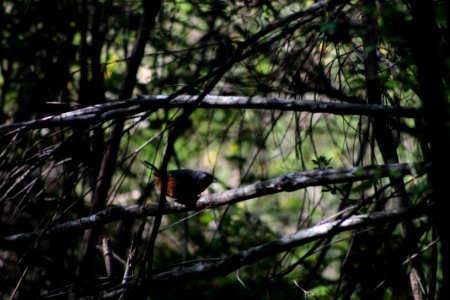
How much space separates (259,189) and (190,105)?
41 cm

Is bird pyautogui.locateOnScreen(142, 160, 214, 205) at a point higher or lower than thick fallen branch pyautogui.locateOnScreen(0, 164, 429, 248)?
higher

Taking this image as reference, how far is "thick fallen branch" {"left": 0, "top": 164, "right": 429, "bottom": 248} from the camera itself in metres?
1.76

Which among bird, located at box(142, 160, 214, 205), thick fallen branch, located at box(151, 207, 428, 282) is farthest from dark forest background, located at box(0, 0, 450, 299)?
bird, located at box(142, 160, 214, 205)

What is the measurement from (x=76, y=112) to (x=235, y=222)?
101 inches

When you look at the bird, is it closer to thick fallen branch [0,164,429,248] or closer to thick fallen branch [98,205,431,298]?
thick fallen branch [0,164,429,248]

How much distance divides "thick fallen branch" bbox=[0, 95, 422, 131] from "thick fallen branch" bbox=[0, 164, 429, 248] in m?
0.27

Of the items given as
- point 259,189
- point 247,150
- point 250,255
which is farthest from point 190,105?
point 247,150

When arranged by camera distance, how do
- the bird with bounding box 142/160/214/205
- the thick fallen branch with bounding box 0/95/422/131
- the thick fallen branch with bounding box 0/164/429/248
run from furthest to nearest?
the bird with bounding box 142/160/214/205 < the thick fallen branch with bounding box 0/95/422/131 < the thick fallen branch with bounding box 0/164/429/248

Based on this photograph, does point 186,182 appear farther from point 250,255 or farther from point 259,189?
point 250,255

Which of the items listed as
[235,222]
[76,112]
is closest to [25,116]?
[235,222]

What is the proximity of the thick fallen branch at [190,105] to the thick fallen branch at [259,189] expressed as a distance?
0.88ft

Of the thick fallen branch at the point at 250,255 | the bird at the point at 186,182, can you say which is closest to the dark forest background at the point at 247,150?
the thick fallen branch at the point at 250,255

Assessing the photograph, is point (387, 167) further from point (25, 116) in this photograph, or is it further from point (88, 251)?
point (25, 116)

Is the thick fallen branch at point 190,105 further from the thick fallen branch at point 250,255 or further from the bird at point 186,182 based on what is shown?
the bird at point 186,182
